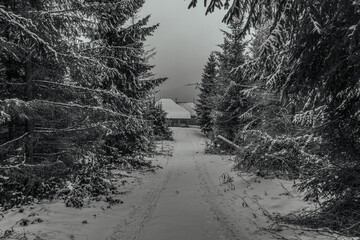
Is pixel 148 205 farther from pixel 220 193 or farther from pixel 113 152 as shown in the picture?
pixel 113 152

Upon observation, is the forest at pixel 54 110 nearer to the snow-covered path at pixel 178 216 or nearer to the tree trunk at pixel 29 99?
the tree trunk at pixel 29 99

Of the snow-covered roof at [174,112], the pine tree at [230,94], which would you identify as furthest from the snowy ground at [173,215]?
the snow-covered roof at [174,112]

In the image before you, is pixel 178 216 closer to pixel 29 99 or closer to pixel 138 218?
pixel 138 218

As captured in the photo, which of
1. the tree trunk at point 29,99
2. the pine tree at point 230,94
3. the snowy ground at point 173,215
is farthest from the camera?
the pine tree at point 230,94

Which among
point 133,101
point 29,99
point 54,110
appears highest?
point 133,101

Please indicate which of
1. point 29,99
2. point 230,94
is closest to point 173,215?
point 29,99

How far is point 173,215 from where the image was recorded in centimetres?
734

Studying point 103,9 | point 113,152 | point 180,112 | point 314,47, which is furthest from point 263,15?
point 180,112

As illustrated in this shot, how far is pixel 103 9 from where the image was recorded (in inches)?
317

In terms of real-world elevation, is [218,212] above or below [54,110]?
below

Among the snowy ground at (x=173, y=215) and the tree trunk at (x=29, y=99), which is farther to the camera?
the tree trunk at (x=29, y=99)

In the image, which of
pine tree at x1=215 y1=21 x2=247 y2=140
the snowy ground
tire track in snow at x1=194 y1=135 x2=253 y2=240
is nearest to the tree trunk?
the snowy ground

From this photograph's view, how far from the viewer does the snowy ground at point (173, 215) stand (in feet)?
19.2

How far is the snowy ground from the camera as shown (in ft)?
19.2
